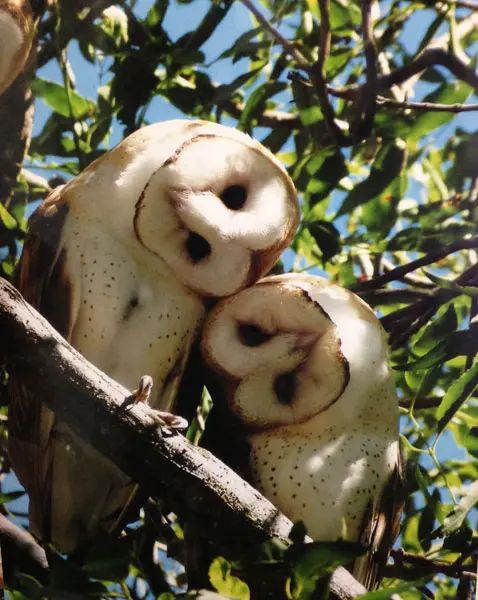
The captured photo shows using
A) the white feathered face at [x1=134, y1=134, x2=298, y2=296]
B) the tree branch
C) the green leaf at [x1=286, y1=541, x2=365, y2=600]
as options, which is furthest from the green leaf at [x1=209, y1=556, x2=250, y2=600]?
the white feathered face at [x1=134, y1=134, x2=298, y2=296]

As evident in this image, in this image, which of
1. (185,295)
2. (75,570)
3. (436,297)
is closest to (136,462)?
(75,570)

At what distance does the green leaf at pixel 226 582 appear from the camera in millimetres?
650

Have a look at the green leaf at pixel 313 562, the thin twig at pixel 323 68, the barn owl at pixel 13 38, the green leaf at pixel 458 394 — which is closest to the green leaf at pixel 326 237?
the thin twig at pixel 323 68

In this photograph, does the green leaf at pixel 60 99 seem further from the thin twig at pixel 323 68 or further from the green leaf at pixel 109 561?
the green leaf at pixel 109 561

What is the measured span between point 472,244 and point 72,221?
41cm

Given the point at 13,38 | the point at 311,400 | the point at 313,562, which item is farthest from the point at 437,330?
the point at 13,38

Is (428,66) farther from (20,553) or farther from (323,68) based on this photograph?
(20,553)

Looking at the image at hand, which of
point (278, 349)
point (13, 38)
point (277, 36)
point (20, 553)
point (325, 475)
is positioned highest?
point (277, 36)

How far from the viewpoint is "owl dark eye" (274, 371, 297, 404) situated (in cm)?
91

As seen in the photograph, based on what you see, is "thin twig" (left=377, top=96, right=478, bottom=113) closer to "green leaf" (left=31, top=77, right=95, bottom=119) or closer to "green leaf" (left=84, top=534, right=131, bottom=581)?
"green leaf" (left=31, top=77, right=95, bottom=119)

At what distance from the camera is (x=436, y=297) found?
1011mm

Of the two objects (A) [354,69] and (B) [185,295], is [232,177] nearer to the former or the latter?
(B) [185,295]

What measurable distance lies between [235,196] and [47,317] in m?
0.21

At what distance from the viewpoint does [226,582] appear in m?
0.66
